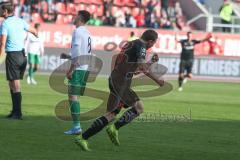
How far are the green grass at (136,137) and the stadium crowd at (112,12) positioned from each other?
759 inches

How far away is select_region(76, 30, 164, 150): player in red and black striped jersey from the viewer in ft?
40.3

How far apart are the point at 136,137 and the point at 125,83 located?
68.6 inches

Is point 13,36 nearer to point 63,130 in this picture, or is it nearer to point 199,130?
point 63,130

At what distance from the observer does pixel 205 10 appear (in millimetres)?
46094

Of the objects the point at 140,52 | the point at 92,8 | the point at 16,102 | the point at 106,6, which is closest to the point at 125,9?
the point at 106,6

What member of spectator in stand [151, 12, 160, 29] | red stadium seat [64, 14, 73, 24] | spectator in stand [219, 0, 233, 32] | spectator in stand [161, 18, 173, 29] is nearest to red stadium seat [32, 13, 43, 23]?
red stadium seat [64, 14, 73, 24]

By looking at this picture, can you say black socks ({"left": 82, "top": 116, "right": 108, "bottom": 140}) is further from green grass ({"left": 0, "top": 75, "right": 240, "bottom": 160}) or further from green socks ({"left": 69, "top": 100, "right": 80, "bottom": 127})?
green socks ({"left": 69, "top": 100, "right": 80, "bottom": 127})

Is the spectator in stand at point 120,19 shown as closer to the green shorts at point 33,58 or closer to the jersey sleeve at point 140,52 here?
the green shorts at point 33,58

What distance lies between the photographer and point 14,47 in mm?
16062

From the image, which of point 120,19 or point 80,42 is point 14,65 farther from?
point 120,19

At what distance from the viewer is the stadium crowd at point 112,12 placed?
41094mm

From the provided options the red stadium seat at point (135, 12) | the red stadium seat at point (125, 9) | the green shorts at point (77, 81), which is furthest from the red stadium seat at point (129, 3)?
the green shorts at point (77, 81)

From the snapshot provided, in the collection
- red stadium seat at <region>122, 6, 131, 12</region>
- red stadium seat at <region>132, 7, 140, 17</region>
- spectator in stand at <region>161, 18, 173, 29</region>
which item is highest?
red stadium seat at <region>122, 6, 131, 12</region>

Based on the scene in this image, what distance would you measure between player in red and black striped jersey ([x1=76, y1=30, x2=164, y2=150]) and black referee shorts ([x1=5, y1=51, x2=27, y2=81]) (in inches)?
147
